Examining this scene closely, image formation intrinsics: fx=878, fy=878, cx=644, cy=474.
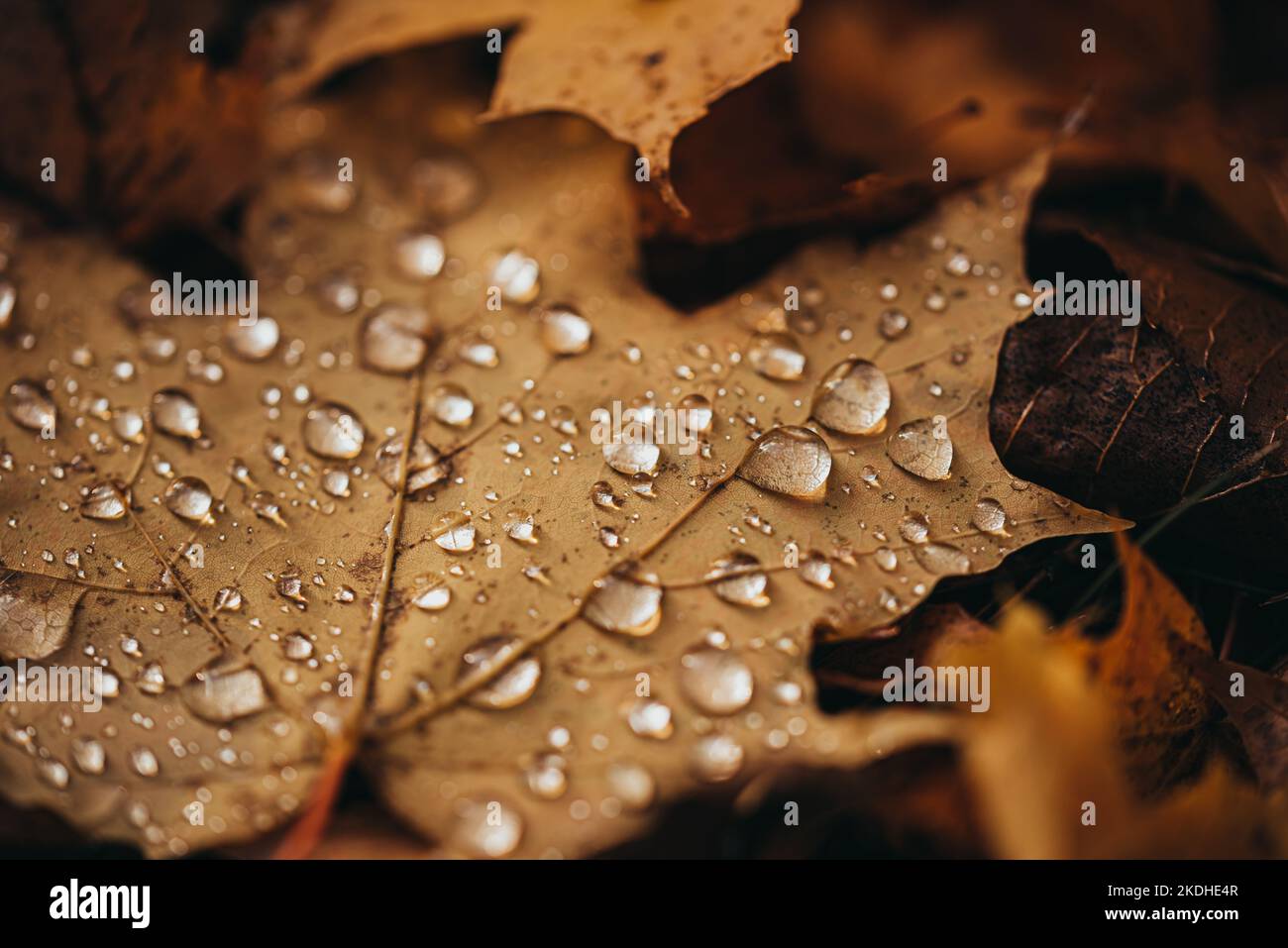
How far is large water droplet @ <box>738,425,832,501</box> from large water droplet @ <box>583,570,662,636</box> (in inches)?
7.7

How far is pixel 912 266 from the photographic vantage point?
4.17ft

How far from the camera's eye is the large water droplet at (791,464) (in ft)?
3.61

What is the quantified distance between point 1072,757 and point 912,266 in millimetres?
718

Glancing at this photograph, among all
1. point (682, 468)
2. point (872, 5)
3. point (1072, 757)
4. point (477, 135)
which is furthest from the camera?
point (872, 5)

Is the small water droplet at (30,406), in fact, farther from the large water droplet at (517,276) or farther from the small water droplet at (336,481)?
the large water droplet at (517,276)

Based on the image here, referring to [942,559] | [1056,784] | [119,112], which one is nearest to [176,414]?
[119,112]

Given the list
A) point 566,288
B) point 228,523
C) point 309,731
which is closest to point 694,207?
point 566,288

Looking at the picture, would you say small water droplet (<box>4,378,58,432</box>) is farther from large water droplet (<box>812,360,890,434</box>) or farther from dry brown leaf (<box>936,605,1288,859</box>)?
dry brown leaf (<box>936,605,1288,859</box>)

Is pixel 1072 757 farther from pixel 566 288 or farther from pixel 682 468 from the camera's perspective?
pixel 566 288

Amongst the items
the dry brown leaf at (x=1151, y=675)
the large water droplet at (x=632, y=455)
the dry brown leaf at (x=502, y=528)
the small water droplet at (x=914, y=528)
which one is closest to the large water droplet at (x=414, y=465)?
the dry brown leaf at (x=502, y=528)

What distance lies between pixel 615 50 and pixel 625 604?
0.90 meters

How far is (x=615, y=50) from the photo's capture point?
4.58ft

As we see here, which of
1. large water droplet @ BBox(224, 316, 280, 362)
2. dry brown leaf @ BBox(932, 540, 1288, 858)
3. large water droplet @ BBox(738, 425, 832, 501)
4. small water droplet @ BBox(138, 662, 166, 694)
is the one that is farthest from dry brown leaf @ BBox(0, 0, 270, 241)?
dry brown leaf @ BBox(932, 540, 1288, 858)

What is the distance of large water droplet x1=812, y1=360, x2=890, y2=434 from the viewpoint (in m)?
1.14
